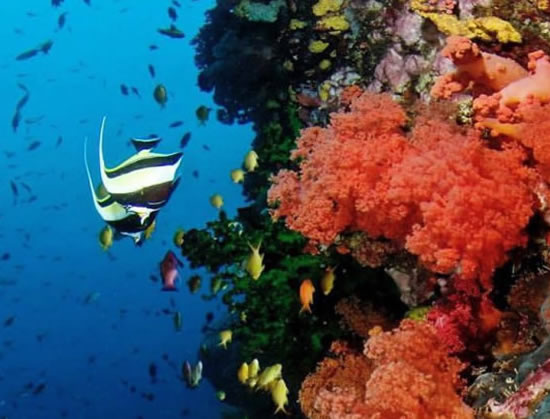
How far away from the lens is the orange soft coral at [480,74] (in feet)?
11.7

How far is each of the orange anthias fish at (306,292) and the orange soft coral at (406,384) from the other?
110 cm

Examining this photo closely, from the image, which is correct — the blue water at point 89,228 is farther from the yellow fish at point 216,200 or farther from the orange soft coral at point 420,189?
the orange soft coral at point 420,189

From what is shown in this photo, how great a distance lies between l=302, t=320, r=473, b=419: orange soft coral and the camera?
9.46 feet

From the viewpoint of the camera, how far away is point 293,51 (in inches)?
289

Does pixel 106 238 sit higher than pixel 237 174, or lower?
lower

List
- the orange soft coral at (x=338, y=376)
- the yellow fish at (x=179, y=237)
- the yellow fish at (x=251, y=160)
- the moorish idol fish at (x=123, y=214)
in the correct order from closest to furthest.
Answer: the moorish idol fish at (x=123, y=214), the orange soft coral at (x=338, y=376), the yellow fish at (x=179, y=237), the yellow fish at (x=251, y=160)

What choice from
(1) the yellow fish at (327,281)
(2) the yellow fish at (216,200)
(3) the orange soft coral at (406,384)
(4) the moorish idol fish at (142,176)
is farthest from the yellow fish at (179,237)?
(4) the moorish idol fish at (142,176)

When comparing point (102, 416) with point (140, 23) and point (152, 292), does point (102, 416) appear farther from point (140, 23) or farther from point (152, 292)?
point (140, 23)

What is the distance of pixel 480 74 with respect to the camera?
3588 mm

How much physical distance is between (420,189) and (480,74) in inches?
38.7

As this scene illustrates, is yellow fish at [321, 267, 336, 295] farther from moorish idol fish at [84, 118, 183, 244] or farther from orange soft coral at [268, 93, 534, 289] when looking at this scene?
moorish idol fish at [84, 118, 183, 244]

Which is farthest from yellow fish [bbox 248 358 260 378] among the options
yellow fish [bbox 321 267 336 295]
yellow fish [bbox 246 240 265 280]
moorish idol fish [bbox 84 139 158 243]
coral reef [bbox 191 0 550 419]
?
moorish idol fish [bbox 84 139 158 243]

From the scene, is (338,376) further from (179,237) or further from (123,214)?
(179,237)

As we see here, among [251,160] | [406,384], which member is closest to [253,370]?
[251,160]
